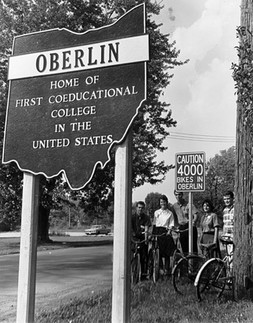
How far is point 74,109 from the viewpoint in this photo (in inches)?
180

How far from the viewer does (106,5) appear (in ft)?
77.7

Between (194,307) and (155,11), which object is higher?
(155,11)

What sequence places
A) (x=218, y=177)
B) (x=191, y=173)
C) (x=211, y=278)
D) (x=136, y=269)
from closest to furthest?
(x=211, y=278), (x=136, y=269), (x=191, y=173), (x=218, y=177)

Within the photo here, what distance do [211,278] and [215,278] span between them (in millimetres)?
88

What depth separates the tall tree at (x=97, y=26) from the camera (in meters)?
21.5

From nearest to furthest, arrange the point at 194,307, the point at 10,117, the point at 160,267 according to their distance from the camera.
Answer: the point at 10,117, the point at 194,307, the point at 160,267

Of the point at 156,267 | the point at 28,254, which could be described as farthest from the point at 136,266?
the point at 28,254

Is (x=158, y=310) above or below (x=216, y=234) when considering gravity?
below

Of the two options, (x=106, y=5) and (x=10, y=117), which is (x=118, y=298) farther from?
(x=106, y=5)

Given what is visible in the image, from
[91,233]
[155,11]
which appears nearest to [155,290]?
[155,11]

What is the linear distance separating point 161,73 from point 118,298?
20.0 meters

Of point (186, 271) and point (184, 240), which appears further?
point (184, 240)

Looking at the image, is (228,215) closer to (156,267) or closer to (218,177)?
(156,267)

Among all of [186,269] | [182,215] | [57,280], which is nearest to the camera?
[186,269]
